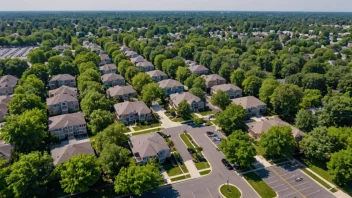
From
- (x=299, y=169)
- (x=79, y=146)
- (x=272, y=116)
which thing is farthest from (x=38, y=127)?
(x=272, y=116)

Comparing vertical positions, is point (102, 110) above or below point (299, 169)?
above

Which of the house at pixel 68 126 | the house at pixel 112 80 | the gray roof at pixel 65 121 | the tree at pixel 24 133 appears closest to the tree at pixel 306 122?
the house at pixel 68 126

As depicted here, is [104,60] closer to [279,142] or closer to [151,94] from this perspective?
[151,94]

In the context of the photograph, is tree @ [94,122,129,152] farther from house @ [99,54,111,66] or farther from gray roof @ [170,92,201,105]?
house @ [99,54,111,66]

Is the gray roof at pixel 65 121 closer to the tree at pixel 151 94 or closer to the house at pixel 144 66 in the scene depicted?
the tree at pixel 151 94

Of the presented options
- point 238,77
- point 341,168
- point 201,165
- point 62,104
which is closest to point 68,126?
point 62,104

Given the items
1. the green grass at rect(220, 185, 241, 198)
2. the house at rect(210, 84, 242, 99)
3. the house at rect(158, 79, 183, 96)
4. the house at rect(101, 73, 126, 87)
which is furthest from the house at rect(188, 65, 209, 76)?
the green grass at rect(220, 185, 241, 198)

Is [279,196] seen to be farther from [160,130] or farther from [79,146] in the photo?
[79,146]
